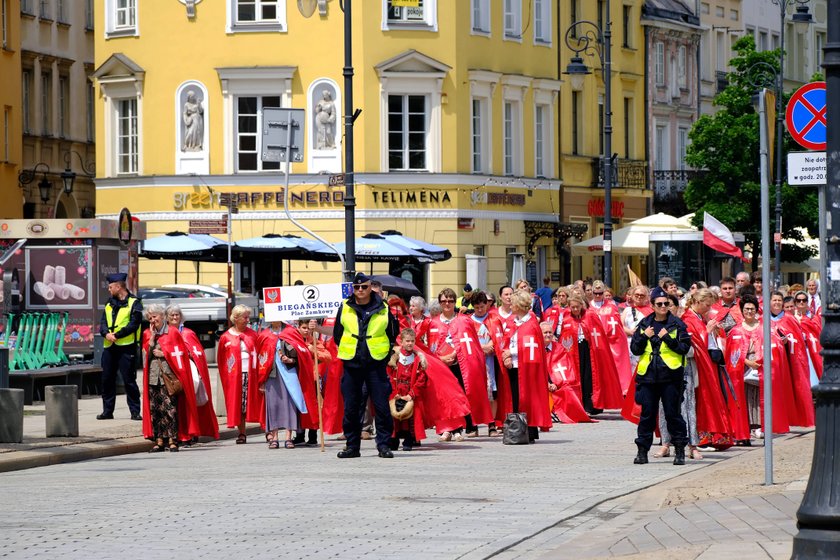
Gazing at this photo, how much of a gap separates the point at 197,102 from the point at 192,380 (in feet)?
96.4

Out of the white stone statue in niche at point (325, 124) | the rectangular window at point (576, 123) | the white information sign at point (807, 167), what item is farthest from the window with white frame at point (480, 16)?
the white information sign at point (807, 167)

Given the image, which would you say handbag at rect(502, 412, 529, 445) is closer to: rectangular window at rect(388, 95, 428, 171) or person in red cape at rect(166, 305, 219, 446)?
person in red cape at rect(166, 305, 219, 446)

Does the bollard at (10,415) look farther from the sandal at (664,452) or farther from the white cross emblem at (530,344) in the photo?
the sandal at (664,452)

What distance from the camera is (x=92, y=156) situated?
5903 centimetres

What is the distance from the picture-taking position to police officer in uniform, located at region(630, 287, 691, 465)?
731 inches

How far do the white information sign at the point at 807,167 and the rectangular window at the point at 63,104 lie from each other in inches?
1783

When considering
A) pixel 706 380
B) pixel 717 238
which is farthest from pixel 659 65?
pixel 706 380

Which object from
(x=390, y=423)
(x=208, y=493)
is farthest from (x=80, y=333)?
(x=208, y=493)

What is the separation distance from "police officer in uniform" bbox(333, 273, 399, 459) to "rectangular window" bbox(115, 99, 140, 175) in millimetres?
32536

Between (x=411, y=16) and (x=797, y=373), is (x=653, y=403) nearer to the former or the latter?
(x=797, y=373)

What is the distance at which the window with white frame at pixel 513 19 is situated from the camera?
2085 inches

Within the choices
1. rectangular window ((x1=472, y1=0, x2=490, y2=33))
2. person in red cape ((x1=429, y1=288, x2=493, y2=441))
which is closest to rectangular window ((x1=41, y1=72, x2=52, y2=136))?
rectangular window ((x1=472, y1=0, x2=490, y2=33))

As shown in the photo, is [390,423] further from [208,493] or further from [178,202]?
[178,202]

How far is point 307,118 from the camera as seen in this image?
49562 millimetres
